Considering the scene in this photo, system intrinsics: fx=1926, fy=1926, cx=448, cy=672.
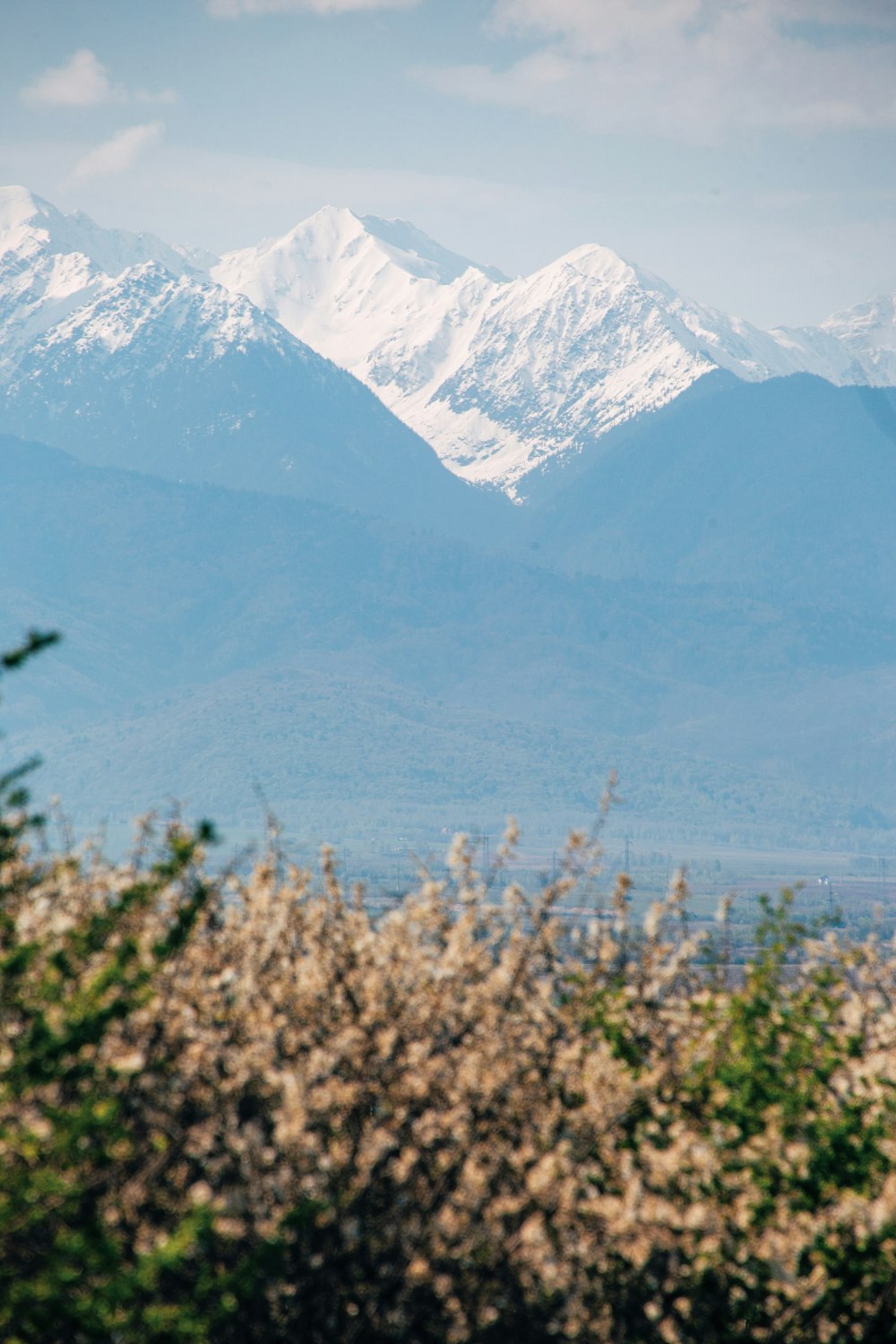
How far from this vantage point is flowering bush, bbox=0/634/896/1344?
1404 cm

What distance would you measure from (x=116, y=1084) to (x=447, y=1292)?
3849 millimetres

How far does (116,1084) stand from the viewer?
15.0 m

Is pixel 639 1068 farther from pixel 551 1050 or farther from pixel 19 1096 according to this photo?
pixel 19 1096

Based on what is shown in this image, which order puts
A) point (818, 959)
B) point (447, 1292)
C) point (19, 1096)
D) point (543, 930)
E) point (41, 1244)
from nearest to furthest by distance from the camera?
point (19, 1096)
point (41, 1244)
point (447, 1292)
point (543, 930)
point (818, 959)

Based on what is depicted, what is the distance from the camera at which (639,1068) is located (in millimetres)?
19266

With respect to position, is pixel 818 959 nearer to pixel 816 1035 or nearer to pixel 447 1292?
pixel 816 1035

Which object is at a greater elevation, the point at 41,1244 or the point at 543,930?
the point at 543,930

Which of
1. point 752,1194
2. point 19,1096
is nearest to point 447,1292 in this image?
point 752,1194

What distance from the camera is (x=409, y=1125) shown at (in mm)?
17547

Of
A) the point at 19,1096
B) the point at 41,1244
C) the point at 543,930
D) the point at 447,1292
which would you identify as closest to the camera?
the point at 19,1096

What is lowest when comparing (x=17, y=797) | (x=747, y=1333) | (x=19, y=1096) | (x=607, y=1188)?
(x=747, y=1333)

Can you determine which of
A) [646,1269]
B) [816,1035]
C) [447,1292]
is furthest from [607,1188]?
[816,1035]

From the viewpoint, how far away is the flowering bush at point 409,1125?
14039 millimetres

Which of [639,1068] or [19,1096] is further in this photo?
[639,1068]
